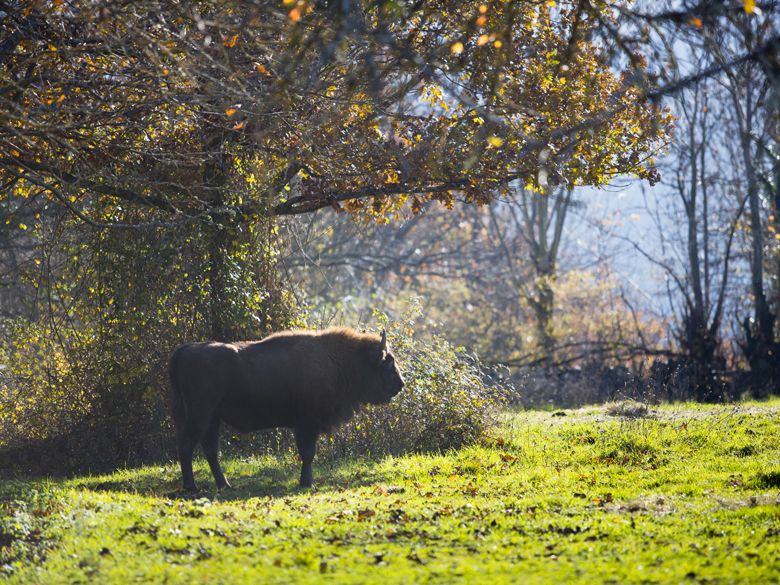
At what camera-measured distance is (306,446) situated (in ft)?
46.0

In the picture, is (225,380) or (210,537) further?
(225,380)

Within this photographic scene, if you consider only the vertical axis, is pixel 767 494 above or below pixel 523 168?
below

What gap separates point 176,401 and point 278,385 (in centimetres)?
138

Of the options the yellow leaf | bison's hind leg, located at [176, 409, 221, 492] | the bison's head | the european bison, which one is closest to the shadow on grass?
bison's hind leg, located at [176, 409, 221, 492]

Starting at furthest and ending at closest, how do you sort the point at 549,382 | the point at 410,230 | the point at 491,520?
1. the point at 410,230
2. the point at 549,382
3. the point at 491,520

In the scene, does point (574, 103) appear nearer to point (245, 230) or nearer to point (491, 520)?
point (245, 230)

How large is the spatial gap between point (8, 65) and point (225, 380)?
4775 millimetres

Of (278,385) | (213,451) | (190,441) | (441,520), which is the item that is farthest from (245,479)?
(441,520)

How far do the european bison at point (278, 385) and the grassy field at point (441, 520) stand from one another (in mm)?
729

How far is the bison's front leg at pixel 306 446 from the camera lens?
13.8 meters

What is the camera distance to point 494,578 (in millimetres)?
8125

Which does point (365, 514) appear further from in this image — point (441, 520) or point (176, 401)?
point (176, 401)

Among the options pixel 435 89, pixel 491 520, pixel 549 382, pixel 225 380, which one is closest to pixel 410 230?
pixel 549 382

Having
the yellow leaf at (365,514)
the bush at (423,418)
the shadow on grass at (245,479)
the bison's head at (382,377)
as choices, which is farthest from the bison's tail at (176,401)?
the yellow leaf at (365,514)
